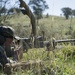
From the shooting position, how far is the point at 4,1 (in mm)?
18344

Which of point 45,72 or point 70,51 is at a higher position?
point 45,72

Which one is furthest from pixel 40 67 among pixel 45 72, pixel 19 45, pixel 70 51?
pixel 70 51

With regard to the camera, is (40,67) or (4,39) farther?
(4,39)

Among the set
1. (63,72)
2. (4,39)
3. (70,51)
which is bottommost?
(70,51)

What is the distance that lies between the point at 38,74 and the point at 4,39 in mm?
1019

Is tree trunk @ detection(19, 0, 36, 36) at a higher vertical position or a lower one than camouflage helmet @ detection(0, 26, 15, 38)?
lower

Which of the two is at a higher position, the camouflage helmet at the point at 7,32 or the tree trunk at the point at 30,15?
the camouflage helmet at the point at 7,32

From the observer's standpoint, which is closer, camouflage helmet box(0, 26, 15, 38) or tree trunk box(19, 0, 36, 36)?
camouflage helmet box(0, 26, 15, 38)

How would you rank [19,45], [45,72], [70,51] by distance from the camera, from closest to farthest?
[45,72], [19,45], [70,51]

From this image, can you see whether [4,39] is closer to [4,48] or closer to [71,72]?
[4,48]

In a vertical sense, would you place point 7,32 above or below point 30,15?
above

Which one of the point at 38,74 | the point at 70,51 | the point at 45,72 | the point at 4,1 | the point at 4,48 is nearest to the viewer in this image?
the point at 38,74

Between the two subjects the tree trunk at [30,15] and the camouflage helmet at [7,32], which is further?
the tree trunk at [30,15]

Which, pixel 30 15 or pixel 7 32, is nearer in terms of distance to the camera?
pixel 7 32
